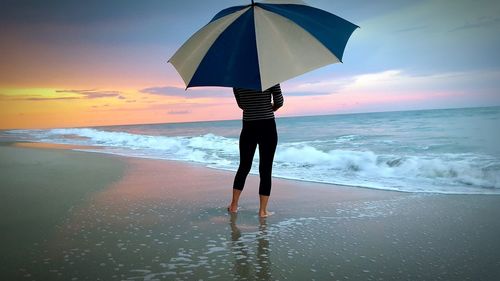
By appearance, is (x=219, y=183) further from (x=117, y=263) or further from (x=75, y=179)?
(x=117, y=263)

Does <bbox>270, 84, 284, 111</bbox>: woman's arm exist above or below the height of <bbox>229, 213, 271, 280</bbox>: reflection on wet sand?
above

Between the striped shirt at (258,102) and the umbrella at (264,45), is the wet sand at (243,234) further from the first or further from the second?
the umbrella at (264,45)

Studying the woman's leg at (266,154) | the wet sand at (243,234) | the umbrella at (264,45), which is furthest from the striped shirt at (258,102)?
the wet sand at (243,234)

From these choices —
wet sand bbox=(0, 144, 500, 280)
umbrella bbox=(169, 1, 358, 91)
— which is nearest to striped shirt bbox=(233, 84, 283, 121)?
umbrella bbox=(169, 1, 358, 91)

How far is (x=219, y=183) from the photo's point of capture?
668cm

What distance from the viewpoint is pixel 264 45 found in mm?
3209

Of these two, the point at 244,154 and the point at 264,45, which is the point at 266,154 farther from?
the point at 264,45

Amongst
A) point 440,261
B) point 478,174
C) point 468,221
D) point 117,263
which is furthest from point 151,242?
point 478,174

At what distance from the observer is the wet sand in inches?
110

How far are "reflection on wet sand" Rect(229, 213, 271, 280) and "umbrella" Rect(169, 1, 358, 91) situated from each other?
4.32 feet

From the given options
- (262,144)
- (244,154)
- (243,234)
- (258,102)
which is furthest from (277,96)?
(243,234)

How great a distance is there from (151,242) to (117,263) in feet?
1.81

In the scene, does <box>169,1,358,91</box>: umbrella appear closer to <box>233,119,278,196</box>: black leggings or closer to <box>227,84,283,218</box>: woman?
<box>227,84,283,218</box>: woman

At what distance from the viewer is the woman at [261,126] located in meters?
4.10
